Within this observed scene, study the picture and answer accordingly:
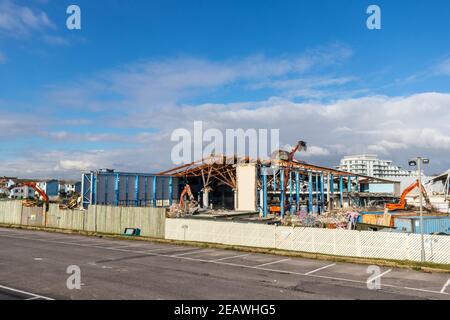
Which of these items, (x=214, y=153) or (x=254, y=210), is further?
(x=214, y=153)

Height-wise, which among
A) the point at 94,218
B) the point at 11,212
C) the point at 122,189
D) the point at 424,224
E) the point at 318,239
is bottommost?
the point at 318,239

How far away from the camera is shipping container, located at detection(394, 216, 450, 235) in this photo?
107 feet

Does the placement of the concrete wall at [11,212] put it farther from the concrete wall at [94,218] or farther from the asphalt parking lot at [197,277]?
the asphalt parking lot at [197,277]

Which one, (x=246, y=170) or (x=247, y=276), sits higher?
(x=246, y=170)

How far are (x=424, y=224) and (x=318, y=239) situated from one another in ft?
Result: 55.0

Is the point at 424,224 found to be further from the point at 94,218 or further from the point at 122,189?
the point at 122,189

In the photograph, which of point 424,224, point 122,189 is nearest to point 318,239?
point 424,224

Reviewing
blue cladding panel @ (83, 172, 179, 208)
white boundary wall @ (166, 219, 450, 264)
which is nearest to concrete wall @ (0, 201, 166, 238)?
white boundary wall @ (166, 219, 450, 264)

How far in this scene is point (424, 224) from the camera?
113 feet

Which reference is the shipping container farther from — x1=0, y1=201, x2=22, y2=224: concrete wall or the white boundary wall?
x1=0, y1=201, x2=22, y2=224: concrete wall

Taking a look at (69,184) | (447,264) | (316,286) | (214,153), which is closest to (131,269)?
(316,286)

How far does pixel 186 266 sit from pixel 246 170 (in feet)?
180
